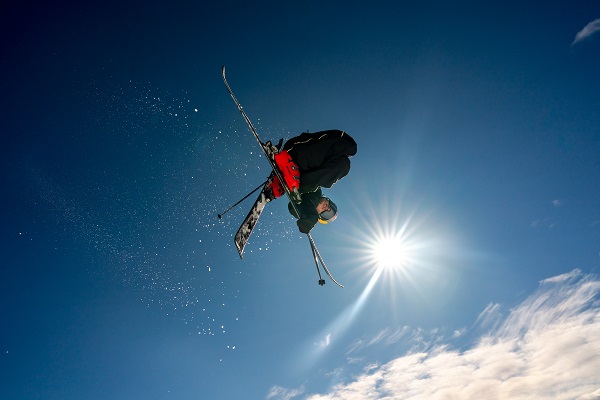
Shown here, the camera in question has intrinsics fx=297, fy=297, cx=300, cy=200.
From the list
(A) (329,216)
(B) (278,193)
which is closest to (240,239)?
(B) (278,193)

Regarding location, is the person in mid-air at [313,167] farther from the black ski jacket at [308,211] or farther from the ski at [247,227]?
the ski at [247,227]

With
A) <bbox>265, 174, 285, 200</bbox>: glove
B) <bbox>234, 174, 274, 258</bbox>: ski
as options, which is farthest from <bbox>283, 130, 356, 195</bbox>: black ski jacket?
<bbox>234, 174, 274, 258</bbox>: ski

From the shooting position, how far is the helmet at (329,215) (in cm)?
626

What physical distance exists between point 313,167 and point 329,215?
43.7 inches

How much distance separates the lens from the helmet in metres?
6.26

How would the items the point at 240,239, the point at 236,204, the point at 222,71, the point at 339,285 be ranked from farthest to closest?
the point at 339,285
the point at 236,204
the point at 240,239
the point at 222,71

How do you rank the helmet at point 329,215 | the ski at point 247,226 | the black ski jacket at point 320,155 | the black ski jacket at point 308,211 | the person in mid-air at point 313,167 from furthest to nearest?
the ski at point 247,226 → the helmet at point 329,215 → the black ski jacket at point 308,211 → the black ski jacket at point 320,155 → the person in mid-air at point 313,167

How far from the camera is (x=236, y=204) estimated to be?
7.42 meters

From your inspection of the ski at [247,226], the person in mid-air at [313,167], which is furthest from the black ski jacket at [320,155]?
the ski at [247,226]

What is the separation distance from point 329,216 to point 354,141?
5.45 ft

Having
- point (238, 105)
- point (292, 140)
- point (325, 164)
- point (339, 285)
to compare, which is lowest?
point (339, 285)

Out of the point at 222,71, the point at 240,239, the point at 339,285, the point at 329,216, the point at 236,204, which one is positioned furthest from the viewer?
the point at 339,285

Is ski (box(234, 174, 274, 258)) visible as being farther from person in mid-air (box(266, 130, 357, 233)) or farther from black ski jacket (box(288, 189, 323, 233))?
black ski jacket (box(288, 189, 323, 233))

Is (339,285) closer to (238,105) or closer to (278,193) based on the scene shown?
(278,193)
